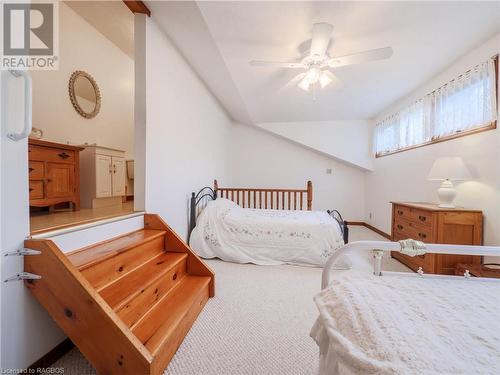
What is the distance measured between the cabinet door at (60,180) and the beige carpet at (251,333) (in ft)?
5.27

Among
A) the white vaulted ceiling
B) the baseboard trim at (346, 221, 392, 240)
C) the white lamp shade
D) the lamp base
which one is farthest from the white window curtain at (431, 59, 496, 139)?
the baseboard trim at (346, 221, 392, 240)

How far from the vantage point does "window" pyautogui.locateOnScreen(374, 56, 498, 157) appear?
1970 mm

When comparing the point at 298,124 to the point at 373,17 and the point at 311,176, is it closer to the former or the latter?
the point at 311,176

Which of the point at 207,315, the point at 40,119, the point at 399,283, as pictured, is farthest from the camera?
the point at 40,119

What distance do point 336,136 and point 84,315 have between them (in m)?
4.98

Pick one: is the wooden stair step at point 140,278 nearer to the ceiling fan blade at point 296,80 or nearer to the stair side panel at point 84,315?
the stair side panel at point 84,315

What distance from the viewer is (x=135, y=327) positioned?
1154mm

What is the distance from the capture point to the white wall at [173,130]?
77.5 inches

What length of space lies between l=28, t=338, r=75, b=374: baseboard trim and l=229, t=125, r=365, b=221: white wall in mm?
3776

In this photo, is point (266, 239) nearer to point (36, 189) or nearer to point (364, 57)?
point (364, 57)

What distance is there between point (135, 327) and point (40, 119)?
104 inches

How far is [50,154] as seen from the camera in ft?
6.86

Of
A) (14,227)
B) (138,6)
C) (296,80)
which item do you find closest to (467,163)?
(296,80)

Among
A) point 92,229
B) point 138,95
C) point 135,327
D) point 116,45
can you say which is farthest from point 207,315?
point 116,45
